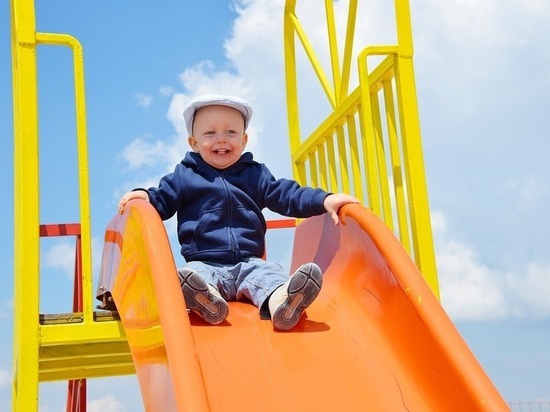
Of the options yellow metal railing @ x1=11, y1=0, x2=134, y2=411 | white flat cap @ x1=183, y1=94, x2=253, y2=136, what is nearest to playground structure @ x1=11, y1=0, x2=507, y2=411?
yellow metal railing @ x1=11, y1=0, x2=134, y2=411

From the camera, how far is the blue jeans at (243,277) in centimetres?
304

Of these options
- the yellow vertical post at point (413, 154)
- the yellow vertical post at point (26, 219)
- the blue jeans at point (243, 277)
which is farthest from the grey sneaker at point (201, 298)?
the yellow vertical post at point (413, 154)

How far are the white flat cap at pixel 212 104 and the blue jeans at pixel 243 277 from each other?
0.73 m

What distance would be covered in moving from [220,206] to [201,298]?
660mm

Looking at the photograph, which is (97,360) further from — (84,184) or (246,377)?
(246,377)

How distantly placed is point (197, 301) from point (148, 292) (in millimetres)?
253

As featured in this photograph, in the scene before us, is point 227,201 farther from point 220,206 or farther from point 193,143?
point 193,143

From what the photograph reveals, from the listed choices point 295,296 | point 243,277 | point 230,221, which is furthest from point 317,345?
point 230,221

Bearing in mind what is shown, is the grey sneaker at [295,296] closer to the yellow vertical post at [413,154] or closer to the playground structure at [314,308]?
the playground structure at [314,308]

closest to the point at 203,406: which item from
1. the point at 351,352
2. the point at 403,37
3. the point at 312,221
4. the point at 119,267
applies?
the point at 351,352

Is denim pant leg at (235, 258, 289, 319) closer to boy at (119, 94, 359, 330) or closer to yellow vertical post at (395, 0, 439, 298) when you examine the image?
boy at (119, 94, 359, 330)

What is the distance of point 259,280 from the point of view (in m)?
3.06

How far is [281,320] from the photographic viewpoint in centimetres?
282

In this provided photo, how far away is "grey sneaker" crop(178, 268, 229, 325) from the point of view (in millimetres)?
2742
